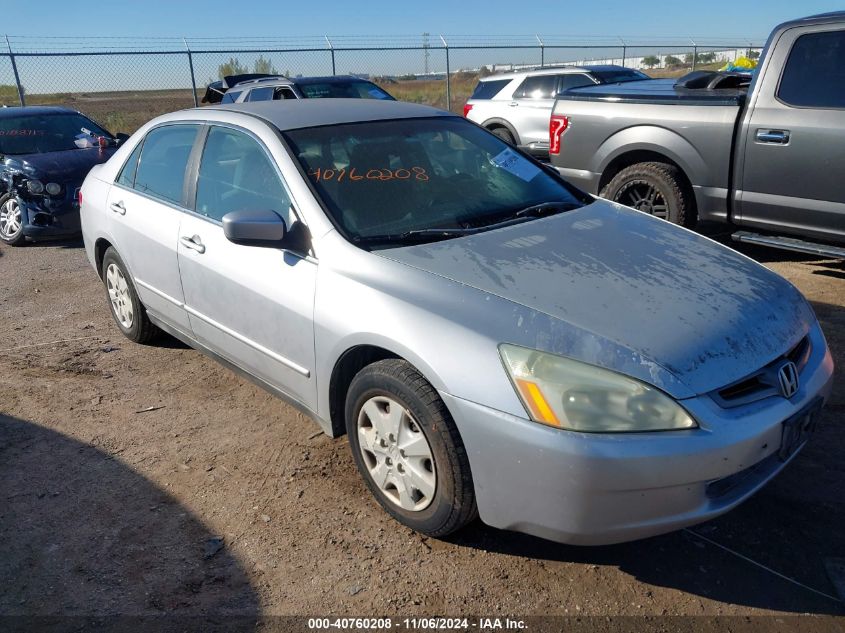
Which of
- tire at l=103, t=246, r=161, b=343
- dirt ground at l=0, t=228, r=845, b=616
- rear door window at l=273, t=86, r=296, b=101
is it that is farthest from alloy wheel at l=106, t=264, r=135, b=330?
rear door window at l=273, t=86, r=296, b=101

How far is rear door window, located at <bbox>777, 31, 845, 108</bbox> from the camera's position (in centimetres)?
527

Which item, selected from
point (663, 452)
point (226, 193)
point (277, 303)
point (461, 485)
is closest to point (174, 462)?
point (277, 303)

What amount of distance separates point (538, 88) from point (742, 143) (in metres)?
7.16

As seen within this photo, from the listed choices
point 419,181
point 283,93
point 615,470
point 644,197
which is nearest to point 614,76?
point 283,93

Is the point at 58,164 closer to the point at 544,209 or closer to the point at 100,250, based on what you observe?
the point at 100,250

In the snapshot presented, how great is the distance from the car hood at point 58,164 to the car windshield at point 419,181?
5.72 metres

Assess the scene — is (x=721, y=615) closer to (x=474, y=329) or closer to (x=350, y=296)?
(x=474, y=329)

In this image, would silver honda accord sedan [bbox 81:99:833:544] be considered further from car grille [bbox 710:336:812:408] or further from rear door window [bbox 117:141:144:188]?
rear door window [bbox 117:141:144:188]

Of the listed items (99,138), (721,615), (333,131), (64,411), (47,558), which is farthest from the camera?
(99,138)

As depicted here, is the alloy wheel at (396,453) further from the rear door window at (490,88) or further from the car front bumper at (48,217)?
the rear door window at (490,88)

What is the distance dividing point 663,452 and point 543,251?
3.57 ft

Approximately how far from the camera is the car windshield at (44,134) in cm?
868

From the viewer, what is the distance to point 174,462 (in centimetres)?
362

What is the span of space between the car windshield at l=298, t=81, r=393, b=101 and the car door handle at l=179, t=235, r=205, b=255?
8747 mm
